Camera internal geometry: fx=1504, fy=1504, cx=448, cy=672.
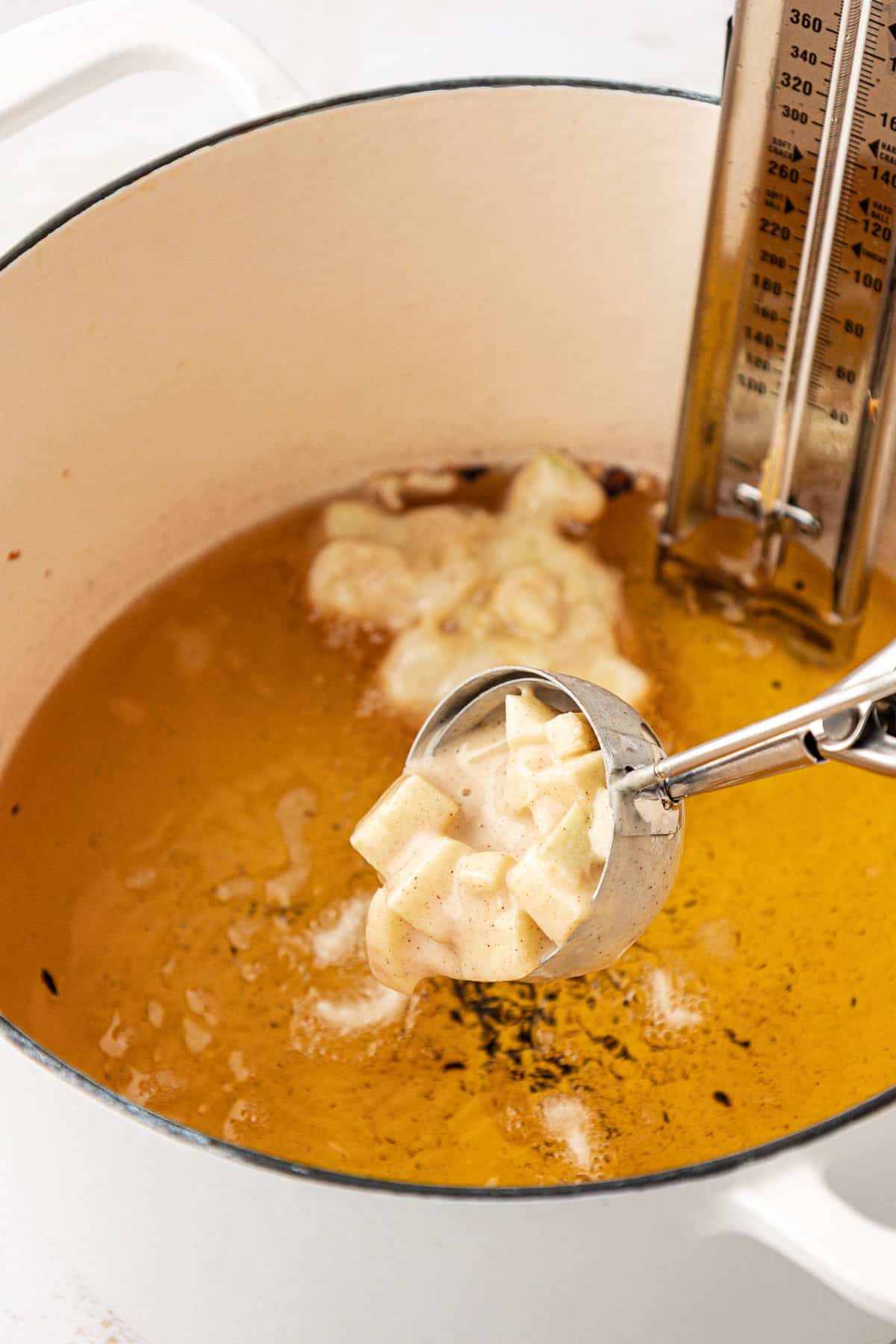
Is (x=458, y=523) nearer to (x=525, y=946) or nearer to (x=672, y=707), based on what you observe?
(x=672, y=707)

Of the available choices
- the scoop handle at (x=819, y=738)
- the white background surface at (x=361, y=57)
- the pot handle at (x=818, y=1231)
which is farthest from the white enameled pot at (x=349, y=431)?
the white background surface at (x=361, y=57)

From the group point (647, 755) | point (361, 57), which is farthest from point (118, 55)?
point (647, 755)

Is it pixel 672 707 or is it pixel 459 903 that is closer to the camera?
pixel 459 903

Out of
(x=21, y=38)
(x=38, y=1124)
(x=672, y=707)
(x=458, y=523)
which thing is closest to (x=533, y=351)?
(x=458, y=523)

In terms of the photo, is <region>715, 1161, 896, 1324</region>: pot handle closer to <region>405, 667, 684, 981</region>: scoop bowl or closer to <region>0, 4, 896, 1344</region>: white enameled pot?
<region>0, 4, 896, 1344</region>: white enameled pot

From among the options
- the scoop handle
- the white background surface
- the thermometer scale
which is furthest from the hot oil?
the white background surface

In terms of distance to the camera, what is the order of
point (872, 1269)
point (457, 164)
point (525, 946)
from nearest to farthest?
point (872, 1269)
point (525, 946)
point (457, 164)

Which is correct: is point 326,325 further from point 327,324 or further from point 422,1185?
point 422,1185
